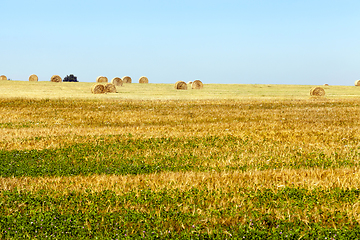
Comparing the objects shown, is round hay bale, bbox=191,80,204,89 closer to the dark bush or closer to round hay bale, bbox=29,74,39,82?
round hay bale, bbox=29,74,39,82

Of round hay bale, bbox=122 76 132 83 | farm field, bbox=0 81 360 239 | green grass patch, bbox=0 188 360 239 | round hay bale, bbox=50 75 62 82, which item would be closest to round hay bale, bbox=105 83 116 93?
round hay bale, bbox=122 76 132 83

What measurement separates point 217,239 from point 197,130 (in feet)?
36.9

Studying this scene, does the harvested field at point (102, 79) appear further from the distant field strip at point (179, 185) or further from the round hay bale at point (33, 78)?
the distant field strip at point (179, 185)

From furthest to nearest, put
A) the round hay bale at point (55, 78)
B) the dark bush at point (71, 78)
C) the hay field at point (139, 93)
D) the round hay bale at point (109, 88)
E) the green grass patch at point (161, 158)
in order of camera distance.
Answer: the dark bush at point (71, 78)
the round hay bale at point (55, 78)
the round hay bale at point (109, 88)
the hay field at point (139, 93)
the green grass patch at point (161, 158)

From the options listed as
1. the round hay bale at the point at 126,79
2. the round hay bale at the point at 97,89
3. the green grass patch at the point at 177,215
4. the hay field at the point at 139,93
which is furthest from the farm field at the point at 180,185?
the round hay bale at the point at 126,79

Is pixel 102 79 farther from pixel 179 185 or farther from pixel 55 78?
pixel 179 185

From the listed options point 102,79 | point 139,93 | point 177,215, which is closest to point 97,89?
point 139,93

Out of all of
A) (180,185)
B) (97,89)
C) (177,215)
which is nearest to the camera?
(177,215)

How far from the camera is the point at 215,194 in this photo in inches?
280

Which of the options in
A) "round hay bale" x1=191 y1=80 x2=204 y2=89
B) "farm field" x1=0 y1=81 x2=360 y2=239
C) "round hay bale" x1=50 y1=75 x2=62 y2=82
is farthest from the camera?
"round hay bale" x1=50 y1=75 x2=62 y2=82

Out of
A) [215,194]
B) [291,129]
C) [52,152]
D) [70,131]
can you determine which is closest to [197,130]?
[291,129]

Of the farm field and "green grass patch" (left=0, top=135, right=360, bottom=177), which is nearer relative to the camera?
the farm field

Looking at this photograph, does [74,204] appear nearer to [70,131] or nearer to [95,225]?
[95,225]

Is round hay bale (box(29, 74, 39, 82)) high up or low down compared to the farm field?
up
